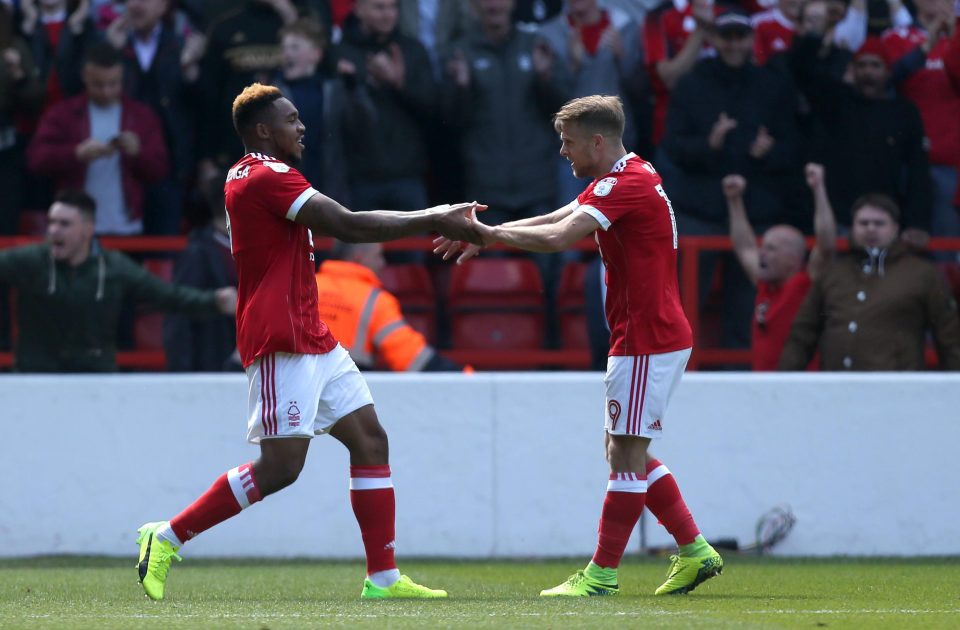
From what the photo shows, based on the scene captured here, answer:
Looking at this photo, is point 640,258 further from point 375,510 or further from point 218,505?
point 218,505

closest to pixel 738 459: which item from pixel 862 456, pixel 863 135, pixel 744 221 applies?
pixel 862 456

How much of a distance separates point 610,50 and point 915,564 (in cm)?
414

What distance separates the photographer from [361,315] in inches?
359

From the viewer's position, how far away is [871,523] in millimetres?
9141

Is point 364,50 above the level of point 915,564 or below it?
above

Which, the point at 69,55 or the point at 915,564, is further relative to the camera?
the point at 69,55

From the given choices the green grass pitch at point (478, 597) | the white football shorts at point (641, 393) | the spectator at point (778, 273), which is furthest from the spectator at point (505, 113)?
the white football shorts at point (641, 393)

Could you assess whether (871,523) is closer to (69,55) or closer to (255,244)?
(255,244)

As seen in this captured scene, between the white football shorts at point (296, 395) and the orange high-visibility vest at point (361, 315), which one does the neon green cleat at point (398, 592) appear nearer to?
the white football shorts at point (296, 395)

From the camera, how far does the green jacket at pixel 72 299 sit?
9.48 meters

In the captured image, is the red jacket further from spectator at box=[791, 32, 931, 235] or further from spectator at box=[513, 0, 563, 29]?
spectator at box=[791, 32, 931, 235]

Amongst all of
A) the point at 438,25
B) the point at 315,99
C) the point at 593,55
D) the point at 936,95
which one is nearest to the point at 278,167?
the point at 315,99

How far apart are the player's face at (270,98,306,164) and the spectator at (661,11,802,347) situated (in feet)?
15.3

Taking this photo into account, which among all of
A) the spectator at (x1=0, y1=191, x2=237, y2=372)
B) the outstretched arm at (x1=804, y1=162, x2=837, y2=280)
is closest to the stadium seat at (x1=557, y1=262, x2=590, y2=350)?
the outstretched arm at (x1=804, y1=162, x2=837, y2=280)
